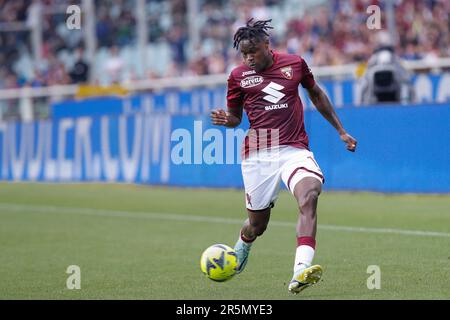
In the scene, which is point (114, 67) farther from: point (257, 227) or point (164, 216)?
point (257, 227)

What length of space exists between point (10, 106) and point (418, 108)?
16052mm

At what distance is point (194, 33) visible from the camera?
28.1 meters

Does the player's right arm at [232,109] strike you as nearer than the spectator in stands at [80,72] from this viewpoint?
Yes

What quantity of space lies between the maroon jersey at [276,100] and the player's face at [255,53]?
0.44 ft

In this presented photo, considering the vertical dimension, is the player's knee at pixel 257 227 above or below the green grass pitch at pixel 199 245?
above

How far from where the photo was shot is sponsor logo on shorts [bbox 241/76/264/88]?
9.79 m

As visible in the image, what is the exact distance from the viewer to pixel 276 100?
32.0 ft

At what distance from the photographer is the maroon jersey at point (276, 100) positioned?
32.0 ft

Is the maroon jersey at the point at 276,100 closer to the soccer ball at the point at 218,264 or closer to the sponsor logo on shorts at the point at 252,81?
the sponsor logo on shorts at the point at 252,81

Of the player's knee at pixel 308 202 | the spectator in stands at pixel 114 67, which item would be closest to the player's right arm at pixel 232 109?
the player's knee at pixel 308 202

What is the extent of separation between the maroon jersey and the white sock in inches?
43.8

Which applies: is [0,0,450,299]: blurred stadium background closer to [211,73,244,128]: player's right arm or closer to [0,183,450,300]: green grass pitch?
[0,183,450,300]: green grass pitch

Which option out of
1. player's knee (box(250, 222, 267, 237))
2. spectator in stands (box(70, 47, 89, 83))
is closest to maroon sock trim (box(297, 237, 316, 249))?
player's knee (box(250, 222, 267, 237))
